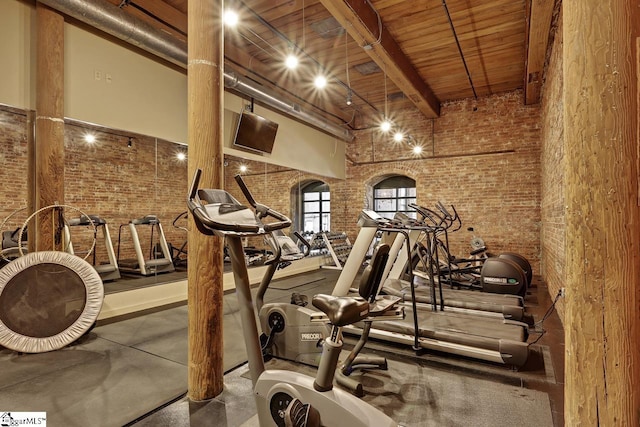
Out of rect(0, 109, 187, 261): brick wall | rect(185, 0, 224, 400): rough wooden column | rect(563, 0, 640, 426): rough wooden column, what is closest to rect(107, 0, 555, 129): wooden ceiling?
rect(0, 109, 187, 261): brick wall

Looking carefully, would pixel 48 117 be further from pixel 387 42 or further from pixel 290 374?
pixel 387 42

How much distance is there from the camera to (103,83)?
4262mm

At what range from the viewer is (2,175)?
4504mm

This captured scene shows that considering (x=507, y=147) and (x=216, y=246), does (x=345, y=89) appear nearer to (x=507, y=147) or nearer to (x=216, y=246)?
(x=507, y=147)

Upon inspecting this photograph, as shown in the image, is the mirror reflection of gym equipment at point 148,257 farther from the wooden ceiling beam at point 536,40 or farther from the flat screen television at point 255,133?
the wooden ceiling beam at point 536,40

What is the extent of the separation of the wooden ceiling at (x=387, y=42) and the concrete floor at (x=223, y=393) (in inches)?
152

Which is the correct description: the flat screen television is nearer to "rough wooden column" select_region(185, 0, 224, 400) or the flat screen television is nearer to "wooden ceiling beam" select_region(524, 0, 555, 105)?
"rough wooden column" select_region(185, 0, 224, 400)

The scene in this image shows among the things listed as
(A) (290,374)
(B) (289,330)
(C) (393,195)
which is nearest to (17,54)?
(B) (289,330)

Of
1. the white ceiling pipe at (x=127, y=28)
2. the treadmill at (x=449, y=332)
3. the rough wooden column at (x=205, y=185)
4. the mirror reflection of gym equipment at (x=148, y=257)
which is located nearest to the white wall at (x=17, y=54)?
the white ceiling pipe at (x=127, y=28)

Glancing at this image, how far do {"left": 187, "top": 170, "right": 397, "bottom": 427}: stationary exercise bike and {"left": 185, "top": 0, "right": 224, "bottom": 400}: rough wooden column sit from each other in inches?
23.5

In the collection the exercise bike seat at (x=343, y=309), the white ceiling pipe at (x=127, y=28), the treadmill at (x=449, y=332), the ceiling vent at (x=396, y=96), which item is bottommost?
the treadmill at (x=449, y=332)

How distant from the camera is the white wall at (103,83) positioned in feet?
11.7

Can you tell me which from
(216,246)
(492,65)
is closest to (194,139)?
(216,246)

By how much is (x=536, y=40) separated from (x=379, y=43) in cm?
214
